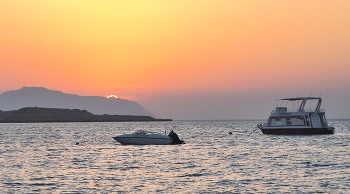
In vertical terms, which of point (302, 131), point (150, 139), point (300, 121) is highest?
point (300, 121)

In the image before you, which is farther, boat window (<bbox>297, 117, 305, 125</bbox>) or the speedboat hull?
boat window (<bbox>297, 117, 305, 125</bbox>)

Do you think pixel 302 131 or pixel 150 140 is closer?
pixel 150 140

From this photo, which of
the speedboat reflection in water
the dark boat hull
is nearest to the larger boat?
the dark boat hull

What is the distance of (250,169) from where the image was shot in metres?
34.8

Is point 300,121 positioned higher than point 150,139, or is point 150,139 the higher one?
point 300,121

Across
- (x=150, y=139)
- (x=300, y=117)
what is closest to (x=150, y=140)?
(x=150, y=139)

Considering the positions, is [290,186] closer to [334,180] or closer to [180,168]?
[334,180]

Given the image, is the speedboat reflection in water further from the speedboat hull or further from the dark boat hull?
the dark boat hull

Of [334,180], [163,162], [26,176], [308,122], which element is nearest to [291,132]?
[308,122]

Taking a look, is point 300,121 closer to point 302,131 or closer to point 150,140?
point 302,131

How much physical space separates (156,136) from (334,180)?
35.0 meters

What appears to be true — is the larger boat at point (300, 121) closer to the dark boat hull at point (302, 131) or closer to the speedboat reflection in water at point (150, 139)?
the dark boat hull at point (302, 131)

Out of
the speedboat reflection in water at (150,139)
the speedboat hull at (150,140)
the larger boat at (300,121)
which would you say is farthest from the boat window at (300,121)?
the speedboat hull at (150,140)

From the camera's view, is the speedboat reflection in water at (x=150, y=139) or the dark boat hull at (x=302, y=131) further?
the dark boat hull at (x=302, y=131)
